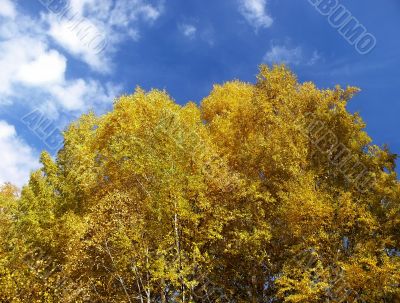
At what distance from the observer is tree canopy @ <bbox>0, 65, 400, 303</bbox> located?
1013 inches

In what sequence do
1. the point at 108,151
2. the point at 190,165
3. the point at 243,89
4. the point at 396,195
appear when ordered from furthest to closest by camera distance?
the point at 243,89
the point at 108,151
the point at 190,165
the point at 396,195

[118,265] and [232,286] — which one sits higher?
[232,286]

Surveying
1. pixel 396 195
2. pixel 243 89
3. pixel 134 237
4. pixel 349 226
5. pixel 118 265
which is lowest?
pixel 118 265

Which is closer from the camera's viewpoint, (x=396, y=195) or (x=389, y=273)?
(x=389, y=273)

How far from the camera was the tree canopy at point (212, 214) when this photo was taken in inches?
1013

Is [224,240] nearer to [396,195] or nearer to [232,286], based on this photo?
[232,286]

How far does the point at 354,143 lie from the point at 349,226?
24.9ft

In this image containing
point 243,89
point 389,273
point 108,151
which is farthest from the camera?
point 243,89

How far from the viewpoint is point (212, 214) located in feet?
99.1

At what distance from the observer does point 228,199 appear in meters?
30.7

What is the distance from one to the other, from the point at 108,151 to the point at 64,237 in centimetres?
792

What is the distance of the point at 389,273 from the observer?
936 inches

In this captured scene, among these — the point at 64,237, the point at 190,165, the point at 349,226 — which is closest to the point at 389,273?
the point at 349,226

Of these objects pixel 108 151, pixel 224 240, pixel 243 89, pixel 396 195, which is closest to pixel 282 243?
pixel 224 240
